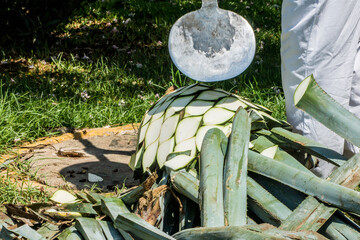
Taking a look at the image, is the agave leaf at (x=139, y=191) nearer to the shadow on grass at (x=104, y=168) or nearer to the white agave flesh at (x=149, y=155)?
the white agave flesh at (x=149, y=155)

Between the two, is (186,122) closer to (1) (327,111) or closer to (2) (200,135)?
(2) (200,135)

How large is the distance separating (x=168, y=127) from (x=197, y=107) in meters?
0.13

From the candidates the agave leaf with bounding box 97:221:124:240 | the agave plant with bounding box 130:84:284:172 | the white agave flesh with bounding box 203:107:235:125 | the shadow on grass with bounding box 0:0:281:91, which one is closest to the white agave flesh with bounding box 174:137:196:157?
the agave plant with bounding box 130:84:284:172

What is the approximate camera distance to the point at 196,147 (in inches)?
69.2

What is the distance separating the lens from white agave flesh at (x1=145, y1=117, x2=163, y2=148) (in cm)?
196

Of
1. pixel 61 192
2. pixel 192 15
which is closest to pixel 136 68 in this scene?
pixel 192 15

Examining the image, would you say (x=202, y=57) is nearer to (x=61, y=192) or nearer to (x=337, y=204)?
(x=61, y=192)

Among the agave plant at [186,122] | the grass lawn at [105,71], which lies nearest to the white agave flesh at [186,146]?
the agave plant at [186,122]

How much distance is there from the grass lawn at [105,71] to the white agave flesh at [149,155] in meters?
0.53

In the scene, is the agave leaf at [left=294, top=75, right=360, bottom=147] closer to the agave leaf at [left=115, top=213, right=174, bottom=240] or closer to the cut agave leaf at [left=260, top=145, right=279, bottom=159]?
the cut agave leaf at [left=260, top=145, right=279, bottom=159]

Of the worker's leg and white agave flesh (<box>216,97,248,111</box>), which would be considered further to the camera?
the worker's leg

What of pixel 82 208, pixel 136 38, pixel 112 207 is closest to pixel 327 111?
pixel 112 207

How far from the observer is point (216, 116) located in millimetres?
1882

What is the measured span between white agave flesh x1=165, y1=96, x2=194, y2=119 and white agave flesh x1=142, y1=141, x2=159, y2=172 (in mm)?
127
